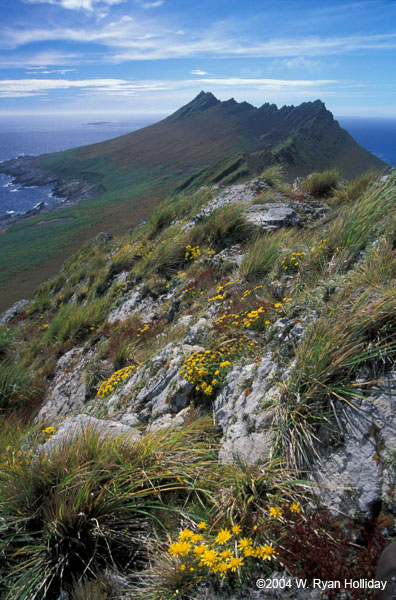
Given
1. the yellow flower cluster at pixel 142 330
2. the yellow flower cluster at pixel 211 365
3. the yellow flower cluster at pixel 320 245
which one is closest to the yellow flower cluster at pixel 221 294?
the yellow flower cluster at pixel 211 365

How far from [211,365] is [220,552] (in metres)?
1.85

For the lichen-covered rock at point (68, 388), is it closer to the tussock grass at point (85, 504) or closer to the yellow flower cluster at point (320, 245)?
the tussock grass at point (85, 504)

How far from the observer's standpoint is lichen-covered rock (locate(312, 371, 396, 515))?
6.01 feet

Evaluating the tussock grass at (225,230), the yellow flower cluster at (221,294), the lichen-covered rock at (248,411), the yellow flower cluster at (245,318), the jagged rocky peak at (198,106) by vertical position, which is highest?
the jagged rocky peak at (198,106)

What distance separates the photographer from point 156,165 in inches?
3757

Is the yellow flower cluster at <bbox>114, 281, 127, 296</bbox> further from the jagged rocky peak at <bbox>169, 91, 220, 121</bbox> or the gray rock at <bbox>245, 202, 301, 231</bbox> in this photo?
the jagged rocky peak at <bbox>169, 91, 220, 121</bbox>

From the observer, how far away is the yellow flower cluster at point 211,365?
3326 mm

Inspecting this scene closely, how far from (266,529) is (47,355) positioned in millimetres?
6850

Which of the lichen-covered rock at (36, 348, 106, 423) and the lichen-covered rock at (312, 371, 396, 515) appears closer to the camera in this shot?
the lichen-covered rock at (312, 371, 396, 515)

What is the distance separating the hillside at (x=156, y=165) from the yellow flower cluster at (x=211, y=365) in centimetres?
2673

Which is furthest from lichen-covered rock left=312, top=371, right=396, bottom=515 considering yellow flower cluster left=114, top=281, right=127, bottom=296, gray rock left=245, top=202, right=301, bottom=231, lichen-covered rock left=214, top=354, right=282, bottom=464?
yellow flower cluster left=114, top=281, right=127, bottom=296

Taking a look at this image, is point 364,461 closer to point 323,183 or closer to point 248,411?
point 248,411

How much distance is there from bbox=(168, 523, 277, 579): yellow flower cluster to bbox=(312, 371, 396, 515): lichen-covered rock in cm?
54

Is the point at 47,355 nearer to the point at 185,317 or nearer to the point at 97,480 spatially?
the point at 185,317
